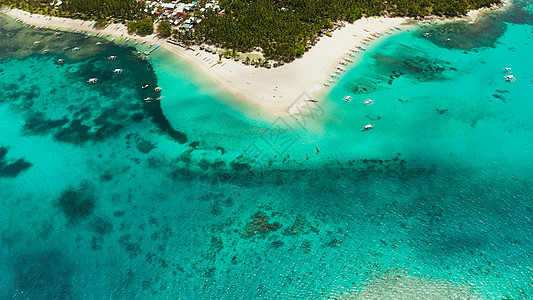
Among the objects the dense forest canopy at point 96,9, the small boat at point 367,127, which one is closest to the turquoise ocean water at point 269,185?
the small boat at point 367,127

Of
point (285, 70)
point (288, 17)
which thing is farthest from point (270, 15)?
point (285, 70)

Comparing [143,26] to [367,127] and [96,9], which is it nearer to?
[96,9]

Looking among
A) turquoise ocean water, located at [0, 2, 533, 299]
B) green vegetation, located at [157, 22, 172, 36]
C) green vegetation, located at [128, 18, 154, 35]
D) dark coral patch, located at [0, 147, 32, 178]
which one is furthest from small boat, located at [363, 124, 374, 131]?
green vegetation, located at [128, 18, 154, 35]

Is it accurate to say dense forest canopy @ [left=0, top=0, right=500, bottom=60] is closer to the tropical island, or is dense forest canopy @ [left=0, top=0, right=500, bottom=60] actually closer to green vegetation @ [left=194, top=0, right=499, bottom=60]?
green vegetation @ [left=194, top=0, right=499, bottom=60]

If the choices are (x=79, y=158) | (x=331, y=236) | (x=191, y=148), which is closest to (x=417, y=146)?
(x=331, y=236)

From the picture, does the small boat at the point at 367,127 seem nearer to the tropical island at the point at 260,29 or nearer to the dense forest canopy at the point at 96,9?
the tropical island at the point at 260,29

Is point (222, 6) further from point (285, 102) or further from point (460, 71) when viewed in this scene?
point (460, 71)
